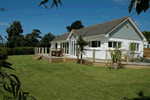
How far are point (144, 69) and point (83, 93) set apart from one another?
781 cm

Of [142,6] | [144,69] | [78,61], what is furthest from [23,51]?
[142,6]

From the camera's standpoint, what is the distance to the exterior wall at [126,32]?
50.1 feet

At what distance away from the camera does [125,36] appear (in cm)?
1617

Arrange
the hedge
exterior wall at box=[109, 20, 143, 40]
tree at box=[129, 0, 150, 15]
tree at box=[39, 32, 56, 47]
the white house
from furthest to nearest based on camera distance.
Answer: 1. tree at box=[39, 32, 56, 47]
2. the hedge
3. exterior wall at box=[109, 20, 143, 40]
4. the white house
5. tree at box=[129, 0, 150, 15]

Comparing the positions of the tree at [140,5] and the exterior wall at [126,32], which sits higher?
the exterior wall at [126,32]

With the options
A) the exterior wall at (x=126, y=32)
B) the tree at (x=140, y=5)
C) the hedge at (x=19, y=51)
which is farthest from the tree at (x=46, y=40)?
A: the tree at (x=140, y=5)

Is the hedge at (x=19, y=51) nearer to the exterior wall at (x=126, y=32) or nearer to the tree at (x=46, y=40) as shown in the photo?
the tree at (x=46, y=40)

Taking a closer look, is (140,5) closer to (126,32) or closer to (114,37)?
(114,37)

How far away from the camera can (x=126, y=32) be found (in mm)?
16359

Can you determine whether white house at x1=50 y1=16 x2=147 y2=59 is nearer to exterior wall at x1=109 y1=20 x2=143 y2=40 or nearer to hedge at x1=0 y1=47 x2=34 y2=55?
exterior wall at x1=109 y1=20 x2=143 y2=40

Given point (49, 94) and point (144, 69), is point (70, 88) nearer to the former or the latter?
point (49, 94)

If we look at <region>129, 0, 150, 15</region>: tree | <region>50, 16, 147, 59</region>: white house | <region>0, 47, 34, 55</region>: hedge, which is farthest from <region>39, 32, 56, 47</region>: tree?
<region>129, 0, 150, 15</region>: tree

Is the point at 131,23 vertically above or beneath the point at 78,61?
above

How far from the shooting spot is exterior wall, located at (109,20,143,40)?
602 inches
